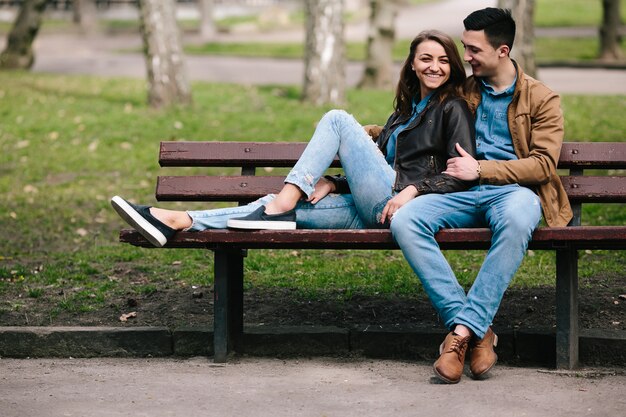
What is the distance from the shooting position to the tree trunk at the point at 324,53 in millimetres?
14555

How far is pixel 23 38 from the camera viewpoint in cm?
2153

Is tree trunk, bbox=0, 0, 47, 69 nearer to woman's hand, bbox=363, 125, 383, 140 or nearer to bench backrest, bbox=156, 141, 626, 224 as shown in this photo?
bench backrest, bbox=156, 141, 626, 224

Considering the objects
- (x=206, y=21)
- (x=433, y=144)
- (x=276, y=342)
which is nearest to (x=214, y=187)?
(x=276, y=342)

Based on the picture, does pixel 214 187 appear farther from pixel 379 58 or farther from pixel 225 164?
pixel 379 58

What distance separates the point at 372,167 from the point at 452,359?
1059mm

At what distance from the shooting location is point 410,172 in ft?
19.0

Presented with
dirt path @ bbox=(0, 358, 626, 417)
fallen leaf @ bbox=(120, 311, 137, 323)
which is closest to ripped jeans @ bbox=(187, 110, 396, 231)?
dirt path @ bbox=(0, 358, 626, 417)

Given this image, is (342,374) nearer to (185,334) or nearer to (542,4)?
(185,334)

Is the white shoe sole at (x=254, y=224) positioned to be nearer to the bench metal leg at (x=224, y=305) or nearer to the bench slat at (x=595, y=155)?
the bench metal leg at (x=224, y=305)

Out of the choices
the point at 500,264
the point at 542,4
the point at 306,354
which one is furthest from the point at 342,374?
the point at 542,4

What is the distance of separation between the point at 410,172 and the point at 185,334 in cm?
142

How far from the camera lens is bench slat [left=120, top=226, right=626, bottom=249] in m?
5.31

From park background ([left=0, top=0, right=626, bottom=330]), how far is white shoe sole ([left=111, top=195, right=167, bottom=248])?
40.8 inches

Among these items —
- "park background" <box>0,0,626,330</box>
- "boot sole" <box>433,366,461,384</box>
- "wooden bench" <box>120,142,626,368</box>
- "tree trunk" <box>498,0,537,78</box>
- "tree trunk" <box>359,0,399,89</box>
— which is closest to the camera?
"boot sole" <box>433,366,461,384</box>
